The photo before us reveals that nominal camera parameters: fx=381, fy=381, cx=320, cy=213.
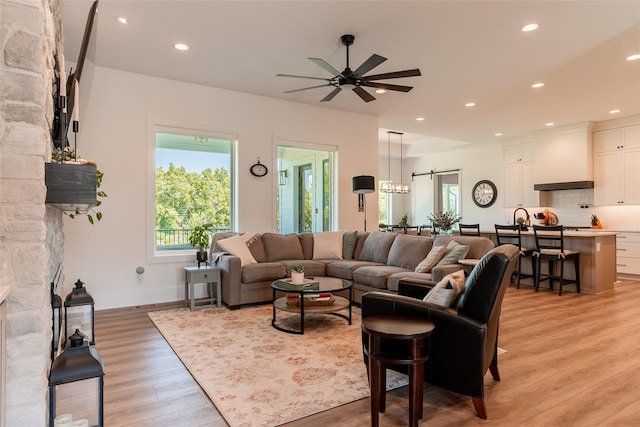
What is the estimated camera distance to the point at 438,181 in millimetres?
10969

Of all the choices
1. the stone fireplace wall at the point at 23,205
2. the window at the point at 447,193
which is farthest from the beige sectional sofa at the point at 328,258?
the window at the point at 447,193

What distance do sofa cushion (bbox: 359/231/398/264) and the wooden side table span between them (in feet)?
6.85

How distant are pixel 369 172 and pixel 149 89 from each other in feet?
12.8

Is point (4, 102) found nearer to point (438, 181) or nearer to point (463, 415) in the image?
point (463, 415)

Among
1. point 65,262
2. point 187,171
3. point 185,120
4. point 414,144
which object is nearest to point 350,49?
point 185,120

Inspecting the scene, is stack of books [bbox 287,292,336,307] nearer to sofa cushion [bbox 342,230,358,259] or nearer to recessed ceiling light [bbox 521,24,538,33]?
sofa cushion [bbox 342,230,358,259]

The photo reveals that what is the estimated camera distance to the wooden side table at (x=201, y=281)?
15.1 feet

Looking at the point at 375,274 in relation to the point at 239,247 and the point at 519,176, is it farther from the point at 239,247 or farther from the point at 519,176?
the point at 519,176

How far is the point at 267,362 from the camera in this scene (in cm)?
296

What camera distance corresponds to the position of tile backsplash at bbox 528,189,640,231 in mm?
7359

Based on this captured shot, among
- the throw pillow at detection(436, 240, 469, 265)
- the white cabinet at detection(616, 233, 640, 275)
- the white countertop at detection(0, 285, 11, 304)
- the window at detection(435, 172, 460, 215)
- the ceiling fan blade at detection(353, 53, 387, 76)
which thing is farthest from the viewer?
the window at detection(435, 172, 460, 215)

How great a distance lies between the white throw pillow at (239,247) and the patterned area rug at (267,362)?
765 mm

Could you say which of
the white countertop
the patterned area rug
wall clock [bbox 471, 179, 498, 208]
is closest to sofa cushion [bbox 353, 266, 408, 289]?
the patterned area rug

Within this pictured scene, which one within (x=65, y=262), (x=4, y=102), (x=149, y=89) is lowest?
(x=65, y=262)
